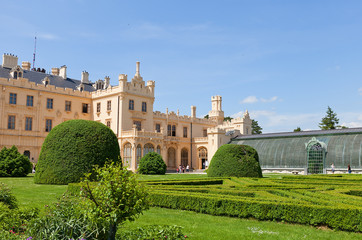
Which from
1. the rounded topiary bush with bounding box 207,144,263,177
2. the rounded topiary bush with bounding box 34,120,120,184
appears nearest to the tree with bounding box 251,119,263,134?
the rounded topiary bush with bounding box 207,144,263,177

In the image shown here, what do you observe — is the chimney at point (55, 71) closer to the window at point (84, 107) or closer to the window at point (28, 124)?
the window at point (84, 107)

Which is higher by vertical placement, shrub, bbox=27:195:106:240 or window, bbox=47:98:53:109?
window, bbox=47:98:53:109

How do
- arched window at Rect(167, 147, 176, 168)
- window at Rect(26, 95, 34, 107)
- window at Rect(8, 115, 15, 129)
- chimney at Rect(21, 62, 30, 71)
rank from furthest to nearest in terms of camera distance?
arched window at Rect(167, 147, 176, 168) → chimney at Rect(21, 62, 30, 71) → window at Rect(26, 95, 34, 107) → window at Rect(8, 115, 15, 129)

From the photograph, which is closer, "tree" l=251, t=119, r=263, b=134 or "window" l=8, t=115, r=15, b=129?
"window" l=8, t=115, r=15, b=129

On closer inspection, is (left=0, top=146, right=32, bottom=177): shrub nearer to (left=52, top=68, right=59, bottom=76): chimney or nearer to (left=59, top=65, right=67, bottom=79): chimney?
(left=59, top=65, right=67, bottom=79): chimney

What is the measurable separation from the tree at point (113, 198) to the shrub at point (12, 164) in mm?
25678

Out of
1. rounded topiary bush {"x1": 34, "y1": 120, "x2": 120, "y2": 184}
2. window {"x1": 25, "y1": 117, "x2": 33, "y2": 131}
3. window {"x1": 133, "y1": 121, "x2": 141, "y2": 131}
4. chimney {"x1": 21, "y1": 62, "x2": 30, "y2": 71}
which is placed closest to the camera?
rounded topiary bush {"x1": 34, "y1": 120, "x2": 120, "y2": 184}

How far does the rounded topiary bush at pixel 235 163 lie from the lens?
26.1 m

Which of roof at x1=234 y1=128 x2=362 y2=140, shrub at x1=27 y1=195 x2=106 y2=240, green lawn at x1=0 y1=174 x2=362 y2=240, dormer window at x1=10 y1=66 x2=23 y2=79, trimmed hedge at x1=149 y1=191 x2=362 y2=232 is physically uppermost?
dormer window at x1=10 y1=66 x2=23 y2=79

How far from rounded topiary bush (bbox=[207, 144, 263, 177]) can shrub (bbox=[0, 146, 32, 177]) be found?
15528 mm

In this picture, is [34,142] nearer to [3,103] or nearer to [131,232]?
[3,103]

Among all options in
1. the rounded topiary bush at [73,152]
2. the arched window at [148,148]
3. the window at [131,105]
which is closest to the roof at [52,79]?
the window at [131,105]

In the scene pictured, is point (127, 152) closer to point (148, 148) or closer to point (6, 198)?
point (148, 148)

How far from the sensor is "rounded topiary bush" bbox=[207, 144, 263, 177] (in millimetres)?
26094
